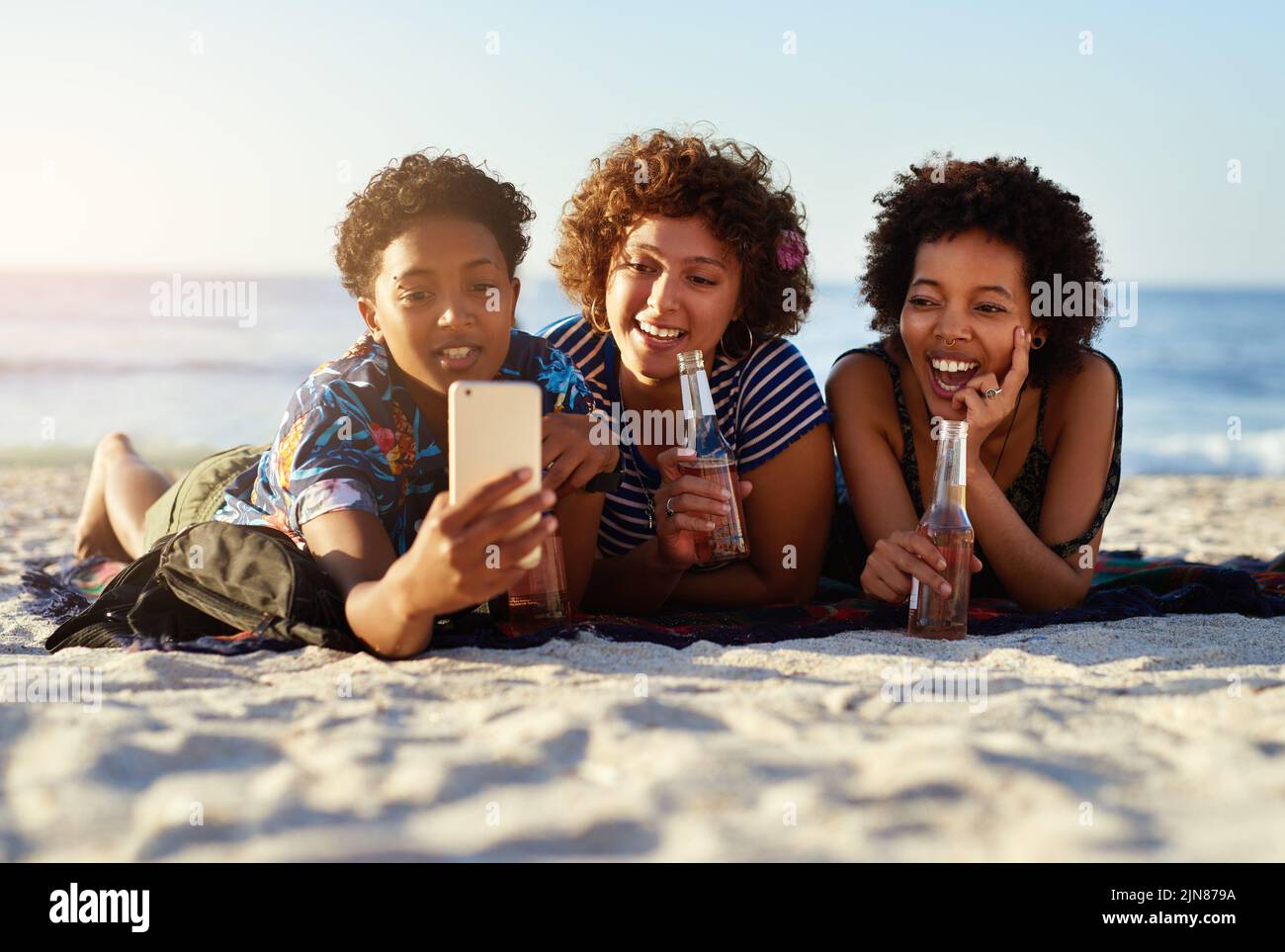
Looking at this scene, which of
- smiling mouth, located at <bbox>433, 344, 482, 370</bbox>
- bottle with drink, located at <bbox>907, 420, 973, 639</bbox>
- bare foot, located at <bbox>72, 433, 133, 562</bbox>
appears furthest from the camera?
bare foot, located at <bbox>72, 433, 133, 562</bbox>

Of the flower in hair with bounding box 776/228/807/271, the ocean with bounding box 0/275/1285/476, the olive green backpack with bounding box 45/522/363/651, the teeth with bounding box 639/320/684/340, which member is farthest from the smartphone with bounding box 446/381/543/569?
the ocean with bounding box 0/275/1285/476

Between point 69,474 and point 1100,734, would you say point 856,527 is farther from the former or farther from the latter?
point 69,474

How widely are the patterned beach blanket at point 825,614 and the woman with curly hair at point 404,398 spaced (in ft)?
0.79

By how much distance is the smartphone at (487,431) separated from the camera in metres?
2.38

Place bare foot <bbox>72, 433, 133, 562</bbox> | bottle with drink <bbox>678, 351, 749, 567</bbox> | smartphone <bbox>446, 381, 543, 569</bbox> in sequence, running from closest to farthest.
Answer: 1. smartphone <bbox>446, 381, 543, 569</bbox>
2. bottle with drink <bbox>678, 351, 749, 567</bbox>
3. bare foot <bbox>72, 433, 133, 562</bbox>

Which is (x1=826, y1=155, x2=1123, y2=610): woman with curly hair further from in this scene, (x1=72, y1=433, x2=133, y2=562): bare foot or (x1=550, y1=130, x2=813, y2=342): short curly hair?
(x1=72, y1=433, x2=133, y2=562): bare foot

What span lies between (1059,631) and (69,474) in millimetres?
8273

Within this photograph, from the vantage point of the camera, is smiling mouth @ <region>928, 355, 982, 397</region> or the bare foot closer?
smiling mouth @ <region>928, 355, 982, 397</region>

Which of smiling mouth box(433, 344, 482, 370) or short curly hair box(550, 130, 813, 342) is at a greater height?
short curly hair box(550, 130, 813, 342)

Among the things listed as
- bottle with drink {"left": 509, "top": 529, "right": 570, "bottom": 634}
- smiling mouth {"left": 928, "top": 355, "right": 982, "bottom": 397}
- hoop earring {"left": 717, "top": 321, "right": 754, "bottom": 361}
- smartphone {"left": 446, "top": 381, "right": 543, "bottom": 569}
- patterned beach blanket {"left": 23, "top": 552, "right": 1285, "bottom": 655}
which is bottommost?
patterned beach blanket {"left": 23, "top": 552, "right": 1285, "bottom": 655}

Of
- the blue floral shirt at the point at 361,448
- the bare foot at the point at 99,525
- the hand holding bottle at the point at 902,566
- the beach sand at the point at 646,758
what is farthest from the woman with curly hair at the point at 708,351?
the bare foot at the point at 99,525

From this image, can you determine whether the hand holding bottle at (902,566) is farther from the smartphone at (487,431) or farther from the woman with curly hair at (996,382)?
the smartphone at (487,431)

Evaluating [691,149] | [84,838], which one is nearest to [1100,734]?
[84,838]

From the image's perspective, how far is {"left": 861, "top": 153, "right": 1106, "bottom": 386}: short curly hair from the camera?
3.79 metres
